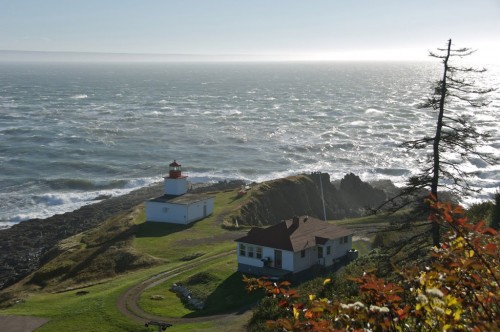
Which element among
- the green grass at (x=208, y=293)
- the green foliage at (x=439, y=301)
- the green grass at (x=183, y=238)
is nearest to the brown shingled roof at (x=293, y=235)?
the green grass at (x=208, y=293)

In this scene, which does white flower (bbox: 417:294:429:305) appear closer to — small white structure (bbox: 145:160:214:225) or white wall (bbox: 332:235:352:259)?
white wall (bbox: 332:235:352:259)

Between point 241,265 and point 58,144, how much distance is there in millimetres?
85172

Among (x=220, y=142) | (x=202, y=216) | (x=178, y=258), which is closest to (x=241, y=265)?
(x=178, y=258)

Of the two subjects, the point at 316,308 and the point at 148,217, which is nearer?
the point at 316,308

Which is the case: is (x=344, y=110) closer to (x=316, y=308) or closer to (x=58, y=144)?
(x=58, y=144)

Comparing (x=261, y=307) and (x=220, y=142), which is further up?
(x=261, y=307)

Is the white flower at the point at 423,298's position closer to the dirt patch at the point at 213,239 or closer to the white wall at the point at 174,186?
the dirt patch at the point at 213,239

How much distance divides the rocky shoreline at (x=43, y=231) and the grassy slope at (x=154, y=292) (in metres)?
5.91

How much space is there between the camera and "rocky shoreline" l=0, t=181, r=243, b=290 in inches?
2144

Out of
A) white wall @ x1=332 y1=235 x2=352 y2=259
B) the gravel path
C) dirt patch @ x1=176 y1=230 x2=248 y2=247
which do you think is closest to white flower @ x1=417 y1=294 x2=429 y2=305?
the gravel path

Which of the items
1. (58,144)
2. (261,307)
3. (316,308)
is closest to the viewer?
(316,308)

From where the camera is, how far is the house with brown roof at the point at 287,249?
39062 millimetres

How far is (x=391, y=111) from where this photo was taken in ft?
568

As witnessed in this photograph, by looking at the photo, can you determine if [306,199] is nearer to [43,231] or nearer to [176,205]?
[176,205]
